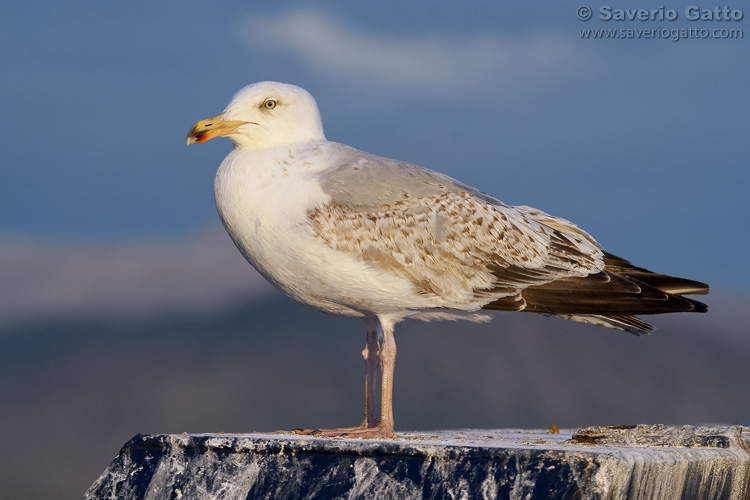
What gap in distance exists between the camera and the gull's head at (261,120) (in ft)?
25.2

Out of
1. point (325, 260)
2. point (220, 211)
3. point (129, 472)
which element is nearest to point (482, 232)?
point (325, 260)

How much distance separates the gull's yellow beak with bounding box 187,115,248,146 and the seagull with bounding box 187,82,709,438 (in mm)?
12

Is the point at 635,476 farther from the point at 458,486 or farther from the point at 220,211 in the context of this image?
the point at 220,211

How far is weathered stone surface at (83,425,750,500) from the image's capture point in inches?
214

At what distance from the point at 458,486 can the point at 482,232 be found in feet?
8.78

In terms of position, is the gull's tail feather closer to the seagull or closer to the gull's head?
the seagull

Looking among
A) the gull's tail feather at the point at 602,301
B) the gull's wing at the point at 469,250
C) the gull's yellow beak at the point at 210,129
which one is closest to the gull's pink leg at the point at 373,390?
the gull's wing at the point at 469,250

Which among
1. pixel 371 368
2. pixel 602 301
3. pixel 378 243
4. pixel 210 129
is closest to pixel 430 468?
pixel 378 243

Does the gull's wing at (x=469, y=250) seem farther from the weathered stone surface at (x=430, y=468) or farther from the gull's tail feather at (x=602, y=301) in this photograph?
the weathered stone surface at (x=430, y=468)

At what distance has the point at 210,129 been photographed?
7680 millimetres

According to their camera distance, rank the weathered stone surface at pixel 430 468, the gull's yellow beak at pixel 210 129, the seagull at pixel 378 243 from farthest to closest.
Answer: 1. the gull's yellow beak at pixel 210 129
2. the seagull at pixel 378 243
3. the weathered stone surface at pixel 430 468

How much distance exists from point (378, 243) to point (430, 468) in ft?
6.94

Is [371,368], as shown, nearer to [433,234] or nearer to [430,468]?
[433,234]

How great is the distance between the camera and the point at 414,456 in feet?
18.7
